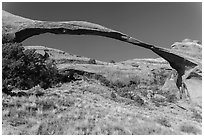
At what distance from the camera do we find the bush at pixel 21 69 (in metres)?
16.2

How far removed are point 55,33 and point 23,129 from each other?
11.6 m

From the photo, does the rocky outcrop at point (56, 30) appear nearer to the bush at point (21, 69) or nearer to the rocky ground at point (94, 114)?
the bush at point (21, 69)

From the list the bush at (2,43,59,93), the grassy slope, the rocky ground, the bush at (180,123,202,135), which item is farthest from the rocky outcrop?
the bush at (180,123,202,135)

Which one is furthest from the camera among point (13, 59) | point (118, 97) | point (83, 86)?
point (83, 86)

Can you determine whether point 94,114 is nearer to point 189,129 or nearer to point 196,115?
point 189,129

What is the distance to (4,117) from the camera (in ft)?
35.9

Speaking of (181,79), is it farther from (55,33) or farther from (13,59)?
(13,59)

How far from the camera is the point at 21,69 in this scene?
17078 mm

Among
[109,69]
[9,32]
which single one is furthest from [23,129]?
[109,69]

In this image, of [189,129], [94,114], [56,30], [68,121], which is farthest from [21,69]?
[189,129]

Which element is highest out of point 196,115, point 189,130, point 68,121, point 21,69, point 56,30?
point 56,30

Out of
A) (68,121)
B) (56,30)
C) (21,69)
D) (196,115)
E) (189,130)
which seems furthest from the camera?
(56,30)

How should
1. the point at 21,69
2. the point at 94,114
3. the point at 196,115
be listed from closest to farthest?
the point at 94,114 → the point at 21,69 → the point at 196,115

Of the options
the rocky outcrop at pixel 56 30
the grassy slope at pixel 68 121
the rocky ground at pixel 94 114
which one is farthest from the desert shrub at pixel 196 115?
the grassy slope at pixel 68 121
